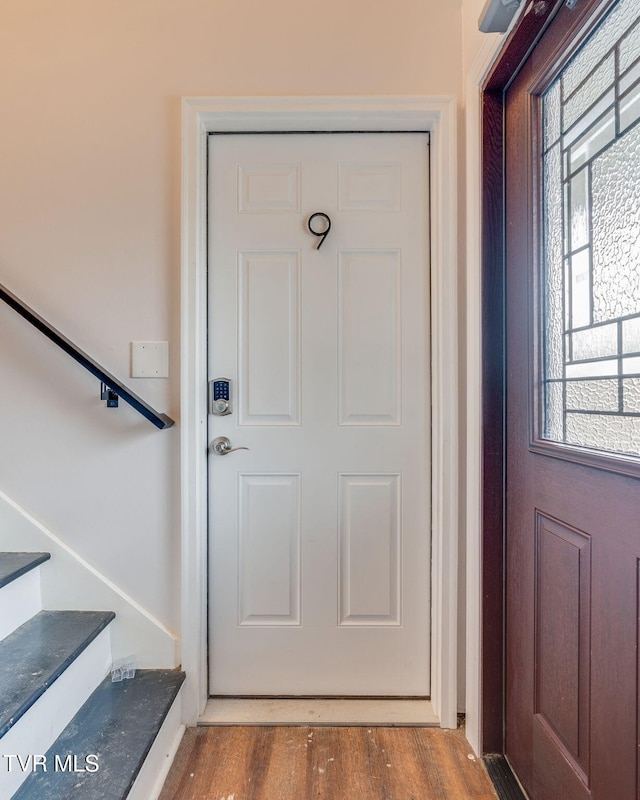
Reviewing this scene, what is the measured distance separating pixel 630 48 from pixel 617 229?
338 millimetres

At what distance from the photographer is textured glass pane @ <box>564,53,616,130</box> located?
91 cm

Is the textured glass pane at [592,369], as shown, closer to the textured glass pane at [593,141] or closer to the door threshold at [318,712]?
the textured glass pane at [593,141]

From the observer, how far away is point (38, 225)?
4.75ft

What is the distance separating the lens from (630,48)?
849mm

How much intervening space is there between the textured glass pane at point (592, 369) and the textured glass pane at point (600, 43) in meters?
0.65

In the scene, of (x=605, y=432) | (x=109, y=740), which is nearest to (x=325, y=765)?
(x=109, y=740)

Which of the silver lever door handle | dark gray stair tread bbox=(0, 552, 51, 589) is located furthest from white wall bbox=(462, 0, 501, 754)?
dark gray stair tread bbox=(0, 552, 51, 589)

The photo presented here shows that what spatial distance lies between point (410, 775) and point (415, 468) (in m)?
0.88

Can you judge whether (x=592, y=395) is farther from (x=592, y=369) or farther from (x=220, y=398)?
(x=220, y=398)

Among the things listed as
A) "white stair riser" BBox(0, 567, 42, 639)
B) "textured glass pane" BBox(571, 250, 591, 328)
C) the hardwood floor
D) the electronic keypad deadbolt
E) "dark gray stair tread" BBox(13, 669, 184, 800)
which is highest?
"textured glass pane" BBox(571, 250, 591, 328)

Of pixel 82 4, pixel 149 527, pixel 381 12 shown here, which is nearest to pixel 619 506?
pixel 149 527

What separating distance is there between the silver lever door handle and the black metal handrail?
0.19 metres

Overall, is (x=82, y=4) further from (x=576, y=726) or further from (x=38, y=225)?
(x=576, y=726)

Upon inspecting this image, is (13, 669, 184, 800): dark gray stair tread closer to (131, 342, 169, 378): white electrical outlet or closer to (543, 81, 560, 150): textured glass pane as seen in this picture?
(131, 342, 169, 378): white electrical outlet
